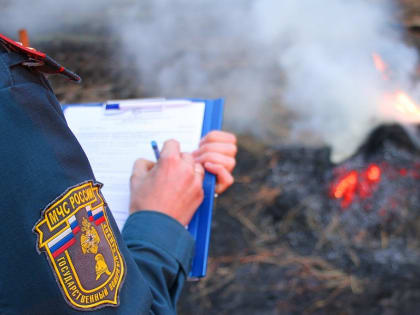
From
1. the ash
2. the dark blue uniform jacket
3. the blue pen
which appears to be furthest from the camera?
the ash

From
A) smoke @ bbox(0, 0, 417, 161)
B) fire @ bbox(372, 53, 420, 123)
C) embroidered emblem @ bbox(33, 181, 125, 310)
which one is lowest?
fire @ bbox(372, 53, 420, 123)

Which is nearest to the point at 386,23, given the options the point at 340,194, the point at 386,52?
the point at 386,52

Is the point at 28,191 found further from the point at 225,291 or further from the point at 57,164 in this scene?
the point at 225,291

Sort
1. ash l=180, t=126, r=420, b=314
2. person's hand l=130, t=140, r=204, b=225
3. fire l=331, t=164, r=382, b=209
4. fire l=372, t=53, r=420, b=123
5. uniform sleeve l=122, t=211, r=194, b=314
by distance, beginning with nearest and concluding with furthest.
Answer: uniform sleeve l=122, t=211, r=194, b=314
person's hand l=130, t=140, r=204, b=225
ash l=180, t=126, r=420, b=314
fire l=331, t=164, r=382, b=209
fire l=372, t=53, r=420, b=123

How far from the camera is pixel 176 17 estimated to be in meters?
3.29

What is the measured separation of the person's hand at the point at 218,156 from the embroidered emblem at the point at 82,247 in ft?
1.44

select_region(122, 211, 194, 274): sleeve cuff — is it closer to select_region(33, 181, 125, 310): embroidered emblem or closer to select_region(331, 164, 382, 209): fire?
select_region(33, 181, 125, 310): embroidered emblem

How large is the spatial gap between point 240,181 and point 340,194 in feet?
1.74

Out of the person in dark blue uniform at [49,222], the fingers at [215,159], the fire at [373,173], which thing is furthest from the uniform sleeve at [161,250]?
the fire at [373,173]

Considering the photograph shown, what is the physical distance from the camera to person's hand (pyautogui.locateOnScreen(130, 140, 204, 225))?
2.78 feet

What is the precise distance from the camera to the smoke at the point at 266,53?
7.91ft

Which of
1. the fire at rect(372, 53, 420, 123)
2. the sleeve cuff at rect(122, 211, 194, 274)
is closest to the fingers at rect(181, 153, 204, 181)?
the sleeve cuff at rect(122, 211, 194, 274)

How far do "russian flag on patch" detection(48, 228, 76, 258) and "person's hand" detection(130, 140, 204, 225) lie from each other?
34cm

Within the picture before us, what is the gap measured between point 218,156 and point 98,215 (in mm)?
470
